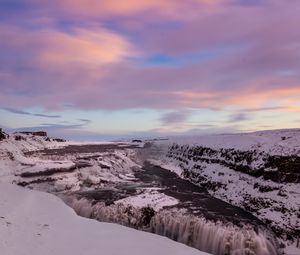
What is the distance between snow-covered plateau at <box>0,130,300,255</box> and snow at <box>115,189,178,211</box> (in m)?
0.07

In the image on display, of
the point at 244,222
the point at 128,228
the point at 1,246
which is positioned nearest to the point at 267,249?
the point at 244,222

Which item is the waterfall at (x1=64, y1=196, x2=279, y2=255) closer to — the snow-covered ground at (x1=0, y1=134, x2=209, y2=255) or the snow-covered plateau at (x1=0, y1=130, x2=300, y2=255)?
the snow-covered plateau at (x1=0, y1=130, x2=300, y2=255)

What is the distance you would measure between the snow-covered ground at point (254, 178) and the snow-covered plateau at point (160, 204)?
0.27 ft

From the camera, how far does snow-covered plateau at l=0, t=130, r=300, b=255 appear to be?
61.8ft

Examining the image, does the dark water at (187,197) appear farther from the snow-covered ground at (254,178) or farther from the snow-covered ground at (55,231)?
the snow-covered ground at (55,231)

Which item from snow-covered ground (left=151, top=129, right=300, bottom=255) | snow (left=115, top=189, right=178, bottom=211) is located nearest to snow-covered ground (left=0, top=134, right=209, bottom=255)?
snow (left=115, top=189, right=178, bottom=211)

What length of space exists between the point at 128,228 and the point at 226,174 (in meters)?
17.1

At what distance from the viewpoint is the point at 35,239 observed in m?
17.9

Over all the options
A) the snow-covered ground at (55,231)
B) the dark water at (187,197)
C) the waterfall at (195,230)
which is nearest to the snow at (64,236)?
the snow-covered ground at (55,231)

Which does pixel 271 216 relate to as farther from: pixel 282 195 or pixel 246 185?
pixel 246 185

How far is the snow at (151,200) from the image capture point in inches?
997

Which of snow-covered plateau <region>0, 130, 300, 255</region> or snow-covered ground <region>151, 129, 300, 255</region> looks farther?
snow-covered ground <region>151, 129, 300, 255</region>

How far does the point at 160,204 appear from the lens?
2572 cm

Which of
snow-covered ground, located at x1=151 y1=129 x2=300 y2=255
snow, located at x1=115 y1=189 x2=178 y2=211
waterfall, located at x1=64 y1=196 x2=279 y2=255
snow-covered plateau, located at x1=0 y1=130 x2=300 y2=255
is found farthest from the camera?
snow, located at x1=115 y1=189 x2=178 y2=211
